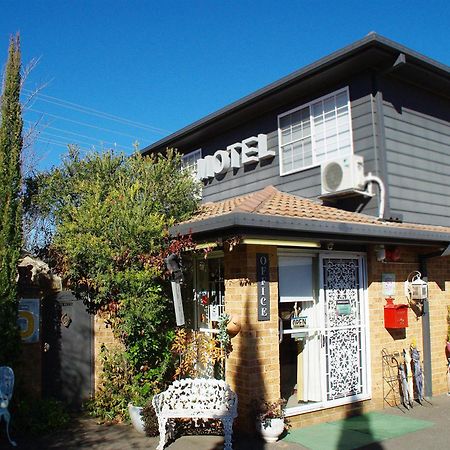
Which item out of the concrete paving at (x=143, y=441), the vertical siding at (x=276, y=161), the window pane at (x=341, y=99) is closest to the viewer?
the concrete paving at (x=143, y=441)

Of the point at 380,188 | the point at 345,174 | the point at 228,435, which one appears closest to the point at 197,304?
the point at 228,435

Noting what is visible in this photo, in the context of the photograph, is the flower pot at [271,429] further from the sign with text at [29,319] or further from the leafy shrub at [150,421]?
the sign with text at [29,319]

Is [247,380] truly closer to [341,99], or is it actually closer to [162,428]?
[162,428]

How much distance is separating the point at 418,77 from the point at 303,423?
6.48 metres

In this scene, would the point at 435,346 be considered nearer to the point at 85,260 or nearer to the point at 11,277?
the point at 85,260

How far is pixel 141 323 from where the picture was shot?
636cm

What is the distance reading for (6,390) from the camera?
618 centimetres

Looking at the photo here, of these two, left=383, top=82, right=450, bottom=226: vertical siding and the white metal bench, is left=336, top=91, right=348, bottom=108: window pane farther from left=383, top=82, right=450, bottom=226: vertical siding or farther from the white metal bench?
the white metal bench

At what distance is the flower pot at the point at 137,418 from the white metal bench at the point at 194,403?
1.41ft

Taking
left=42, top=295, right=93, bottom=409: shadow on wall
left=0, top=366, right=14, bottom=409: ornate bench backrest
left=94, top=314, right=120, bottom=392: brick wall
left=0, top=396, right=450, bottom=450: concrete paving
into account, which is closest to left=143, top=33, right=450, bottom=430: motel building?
left=0, top=396, right=450, bottom=450: concrete paving

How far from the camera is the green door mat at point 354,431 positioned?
6.05 meters

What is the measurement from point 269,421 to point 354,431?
1.36 meters

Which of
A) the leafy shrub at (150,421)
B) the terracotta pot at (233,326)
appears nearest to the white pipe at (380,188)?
the terracotta pot at (233,326)

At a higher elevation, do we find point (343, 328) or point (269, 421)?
point (343, 328)
